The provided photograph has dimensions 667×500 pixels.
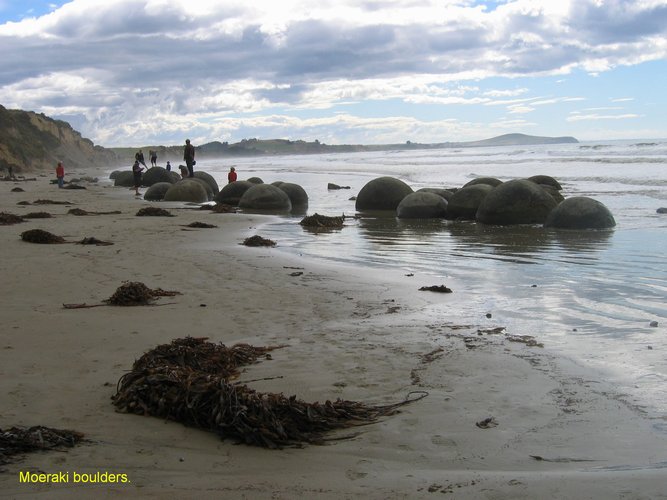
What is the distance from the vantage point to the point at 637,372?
5.34 metres

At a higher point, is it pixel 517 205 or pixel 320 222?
pixel 517 205

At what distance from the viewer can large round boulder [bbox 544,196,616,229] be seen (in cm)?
1570

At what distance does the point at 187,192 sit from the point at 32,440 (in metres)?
22.8

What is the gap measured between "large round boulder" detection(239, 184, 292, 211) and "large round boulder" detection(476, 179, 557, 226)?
7403 millimetres

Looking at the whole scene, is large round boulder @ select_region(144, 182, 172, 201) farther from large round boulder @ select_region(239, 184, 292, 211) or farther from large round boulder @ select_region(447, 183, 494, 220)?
large round boulder @ select_region(447, 183, 494, 220)

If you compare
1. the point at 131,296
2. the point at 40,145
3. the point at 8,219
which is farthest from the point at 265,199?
the point at 40,145

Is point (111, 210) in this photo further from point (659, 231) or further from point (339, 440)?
point (339, 440)

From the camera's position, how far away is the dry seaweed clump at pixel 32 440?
139 inches

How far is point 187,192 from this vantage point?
25.8 metres

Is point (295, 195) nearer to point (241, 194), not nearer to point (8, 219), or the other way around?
point (241, 194)

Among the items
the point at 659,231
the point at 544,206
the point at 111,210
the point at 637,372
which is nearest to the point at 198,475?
the point at 637,372

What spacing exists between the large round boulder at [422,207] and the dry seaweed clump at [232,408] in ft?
48.2

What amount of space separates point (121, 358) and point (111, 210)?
15965 mm

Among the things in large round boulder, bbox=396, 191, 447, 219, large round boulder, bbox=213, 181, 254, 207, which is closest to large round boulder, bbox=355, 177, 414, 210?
large round boulder, bbox=396, 191, 447, 219
